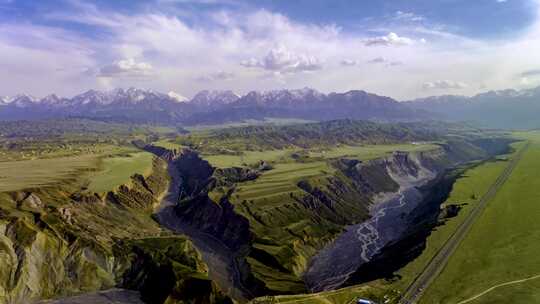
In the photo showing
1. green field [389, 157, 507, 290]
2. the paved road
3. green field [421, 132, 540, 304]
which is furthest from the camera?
green field [389, 157, 507, 290]

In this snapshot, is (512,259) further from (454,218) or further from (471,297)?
(454,218)

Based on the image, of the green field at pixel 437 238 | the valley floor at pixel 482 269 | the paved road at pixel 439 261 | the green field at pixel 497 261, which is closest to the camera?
the green field at pixel 497 261

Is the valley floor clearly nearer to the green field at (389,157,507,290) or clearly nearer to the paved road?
the green field at (389,157,507,290)

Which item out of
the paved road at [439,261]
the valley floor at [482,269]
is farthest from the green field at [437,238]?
the paved road at [439,261]

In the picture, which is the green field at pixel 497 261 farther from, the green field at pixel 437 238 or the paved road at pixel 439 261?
the green field at pixel 437 238

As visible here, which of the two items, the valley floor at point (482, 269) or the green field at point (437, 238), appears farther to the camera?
the green field at point (437, 238)

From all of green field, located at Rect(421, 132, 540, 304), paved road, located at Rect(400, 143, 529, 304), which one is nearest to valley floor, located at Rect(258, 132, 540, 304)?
green field, located at Rect(421, 132, 540, 304)

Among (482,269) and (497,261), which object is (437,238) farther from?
(482,269)

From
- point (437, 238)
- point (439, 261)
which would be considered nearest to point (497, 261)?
point (439, 261)

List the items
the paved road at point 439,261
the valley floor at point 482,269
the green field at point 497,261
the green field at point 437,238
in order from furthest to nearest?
the green field at point 437,238 → the paved road at point 439,261 → the valley floor at point 482,269 → the green field at point 497,261
